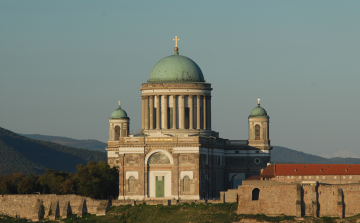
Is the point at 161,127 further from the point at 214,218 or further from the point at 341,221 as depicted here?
the point at 341,221

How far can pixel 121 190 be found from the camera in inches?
4670

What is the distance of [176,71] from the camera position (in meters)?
124

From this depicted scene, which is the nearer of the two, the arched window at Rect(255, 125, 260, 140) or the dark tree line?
the dark tree line

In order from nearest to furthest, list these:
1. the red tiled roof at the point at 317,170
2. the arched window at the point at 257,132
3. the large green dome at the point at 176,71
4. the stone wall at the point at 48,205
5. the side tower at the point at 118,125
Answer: the stone wall at the point at 48,205, the red tiled roof at the point at 317,170, the large green dome at the point at 176,71, the arched window at the point at 257,132, the side tower at the point at 118,125

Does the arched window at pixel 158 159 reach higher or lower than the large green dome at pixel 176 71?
lower

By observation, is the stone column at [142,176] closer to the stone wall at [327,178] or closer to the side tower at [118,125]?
the side tower at [118,125]

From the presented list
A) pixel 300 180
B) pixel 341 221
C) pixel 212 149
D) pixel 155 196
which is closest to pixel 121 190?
pixel 155 196

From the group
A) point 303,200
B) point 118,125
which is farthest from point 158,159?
point 303,200

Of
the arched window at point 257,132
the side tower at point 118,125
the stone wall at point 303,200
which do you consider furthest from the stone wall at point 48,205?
the arched window at point 257,132

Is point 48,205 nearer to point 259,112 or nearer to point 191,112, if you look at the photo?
point 191,112

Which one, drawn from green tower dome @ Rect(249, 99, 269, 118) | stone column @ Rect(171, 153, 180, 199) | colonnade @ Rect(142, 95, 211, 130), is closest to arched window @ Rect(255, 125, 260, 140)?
green tower dome @ Rect(249, 99, 269, 118)

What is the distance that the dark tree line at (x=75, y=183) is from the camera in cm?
12000

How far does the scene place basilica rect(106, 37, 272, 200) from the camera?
117688 millimetres

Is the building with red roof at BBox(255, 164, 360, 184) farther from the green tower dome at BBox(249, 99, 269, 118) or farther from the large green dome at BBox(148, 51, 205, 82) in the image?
the large green dome at BBox(148, 51, 205, 82)
